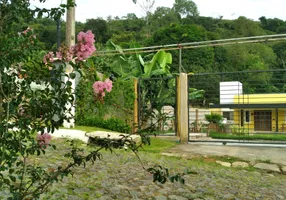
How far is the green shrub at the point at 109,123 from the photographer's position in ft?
37.7

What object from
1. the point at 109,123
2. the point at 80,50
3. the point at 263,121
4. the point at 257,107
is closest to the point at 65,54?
the point at 80,50

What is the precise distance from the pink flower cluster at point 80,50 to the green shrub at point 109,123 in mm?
9443

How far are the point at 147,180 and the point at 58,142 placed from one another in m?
3.32

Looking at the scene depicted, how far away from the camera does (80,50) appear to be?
182 cm

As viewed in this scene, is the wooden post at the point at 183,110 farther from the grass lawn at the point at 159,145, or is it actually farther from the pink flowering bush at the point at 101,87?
the pink flowering bush at the point at 101,87

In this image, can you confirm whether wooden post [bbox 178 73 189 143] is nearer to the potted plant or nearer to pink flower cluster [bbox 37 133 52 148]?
pink flower cluster [bbox 37 133 52 148]

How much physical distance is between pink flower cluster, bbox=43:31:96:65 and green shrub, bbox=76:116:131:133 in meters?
9.44

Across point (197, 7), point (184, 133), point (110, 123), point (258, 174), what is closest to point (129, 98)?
point (110, 123)

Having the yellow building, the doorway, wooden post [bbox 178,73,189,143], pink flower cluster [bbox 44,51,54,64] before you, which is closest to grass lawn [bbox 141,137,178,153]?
wooden post [bbox 178,73,189,143]

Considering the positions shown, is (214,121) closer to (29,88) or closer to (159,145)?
(159,145)

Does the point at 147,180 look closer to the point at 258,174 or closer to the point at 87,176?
the point at 87,176

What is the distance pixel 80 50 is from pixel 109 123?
32.7 feet

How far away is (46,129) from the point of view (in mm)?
1855

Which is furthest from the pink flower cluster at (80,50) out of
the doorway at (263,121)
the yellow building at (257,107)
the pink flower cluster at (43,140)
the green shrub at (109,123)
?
the doorway at (263,121)
